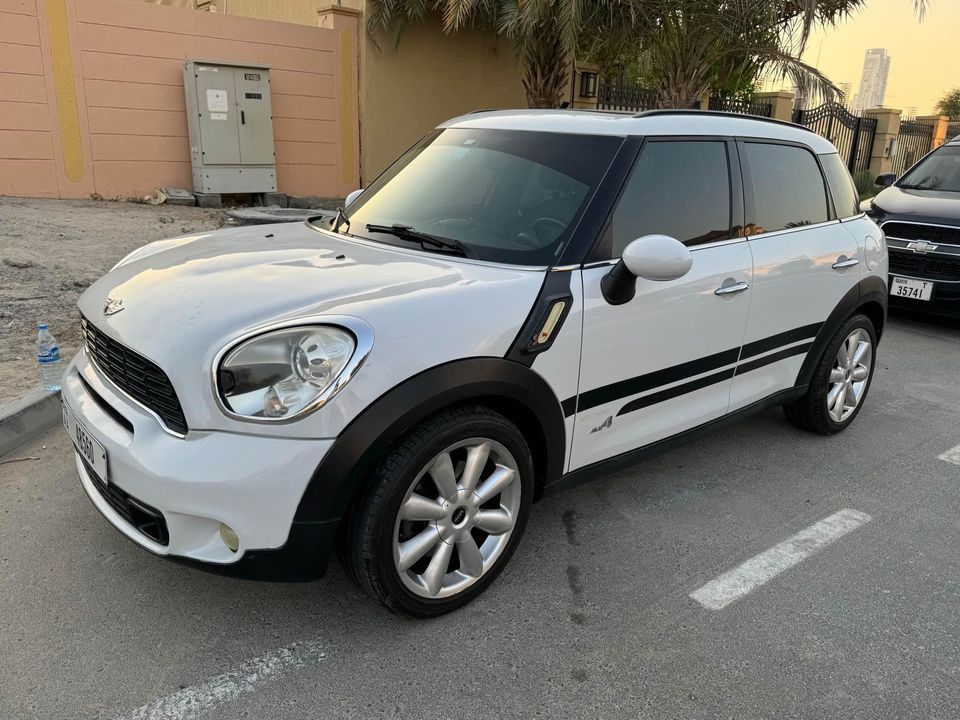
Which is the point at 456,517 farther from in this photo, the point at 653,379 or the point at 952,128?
the point at 952,128

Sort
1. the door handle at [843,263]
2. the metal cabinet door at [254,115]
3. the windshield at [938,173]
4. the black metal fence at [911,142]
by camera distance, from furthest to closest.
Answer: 1. the black metal fence at [911,142]
2. the metal cabinet door at [254,115]
3. the windshield at [938,173]
4. the door handle at [843,263]

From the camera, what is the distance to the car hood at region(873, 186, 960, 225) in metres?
6.70

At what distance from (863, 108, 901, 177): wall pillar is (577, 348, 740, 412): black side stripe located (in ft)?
60.6

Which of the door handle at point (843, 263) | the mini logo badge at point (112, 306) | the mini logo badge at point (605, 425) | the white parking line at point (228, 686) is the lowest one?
the white parking line at point (228, 686)

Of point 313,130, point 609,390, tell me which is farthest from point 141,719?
point 313,130

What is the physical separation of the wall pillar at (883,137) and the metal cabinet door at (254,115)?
49.9ft

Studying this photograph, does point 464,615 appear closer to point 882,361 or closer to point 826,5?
point 882,361

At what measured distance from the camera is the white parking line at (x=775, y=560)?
279cm

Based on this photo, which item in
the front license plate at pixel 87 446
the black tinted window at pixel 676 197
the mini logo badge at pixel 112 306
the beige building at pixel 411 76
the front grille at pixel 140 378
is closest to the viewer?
the front grille at pixel 140 378

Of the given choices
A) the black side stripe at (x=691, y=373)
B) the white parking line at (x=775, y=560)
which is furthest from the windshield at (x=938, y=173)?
the white parking line at (x=775, y=560)

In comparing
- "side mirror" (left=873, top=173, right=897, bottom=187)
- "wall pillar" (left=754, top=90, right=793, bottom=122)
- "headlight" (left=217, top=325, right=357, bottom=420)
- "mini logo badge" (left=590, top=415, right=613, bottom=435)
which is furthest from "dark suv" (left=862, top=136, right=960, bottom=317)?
"wall pillar" (left=754, top=90, right=793, bottom=122)

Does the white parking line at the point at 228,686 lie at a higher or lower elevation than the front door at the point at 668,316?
lower

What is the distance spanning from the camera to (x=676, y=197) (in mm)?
3137

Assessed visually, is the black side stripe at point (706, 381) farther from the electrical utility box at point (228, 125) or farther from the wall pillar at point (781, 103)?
the wall pillar at point (781, 103)
